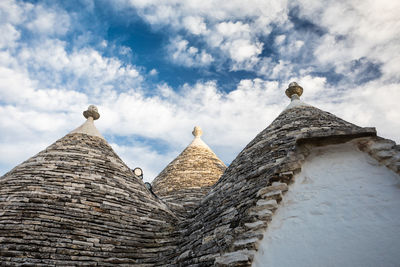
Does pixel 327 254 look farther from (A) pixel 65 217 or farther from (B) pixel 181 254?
(A) pixel 65 217

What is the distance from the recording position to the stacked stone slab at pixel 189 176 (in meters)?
7.66

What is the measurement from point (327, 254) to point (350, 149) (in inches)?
Answer: 54.8

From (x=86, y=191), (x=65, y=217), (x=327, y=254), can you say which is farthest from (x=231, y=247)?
(x=86, y=191)

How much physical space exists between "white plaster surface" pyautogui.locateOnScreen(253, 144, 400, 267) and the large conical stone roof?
2.08 meters

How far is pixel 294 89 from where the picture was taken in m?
6.68

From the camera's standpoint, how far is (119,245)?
4176 mm

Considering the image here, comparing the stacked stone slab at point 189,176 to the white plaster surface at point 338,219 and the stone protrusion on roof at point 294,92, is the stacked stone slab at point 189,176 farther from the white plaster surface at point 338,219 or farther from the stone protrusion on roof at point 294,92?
the white plaster surface at point 338,219

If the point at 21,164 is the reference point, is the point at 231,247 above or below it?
below

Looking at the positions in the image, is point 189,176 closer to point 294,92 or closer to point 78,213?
point 294,92

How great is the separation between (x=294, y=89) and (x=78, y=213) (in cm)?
518

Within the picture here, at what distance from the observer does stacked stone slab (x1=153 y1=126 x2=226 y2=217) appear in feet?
25.1

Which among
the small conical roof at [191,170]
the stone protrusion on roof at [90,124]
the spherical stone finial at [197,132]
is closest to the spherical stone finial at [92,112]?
the stone protrusion on roof at [90,124]

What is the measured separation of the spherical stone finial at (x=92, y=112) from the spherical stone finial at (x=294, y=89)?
15.5ft

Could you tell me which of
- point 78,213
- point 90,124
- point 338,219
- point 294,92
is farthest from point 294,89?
point 78,213
